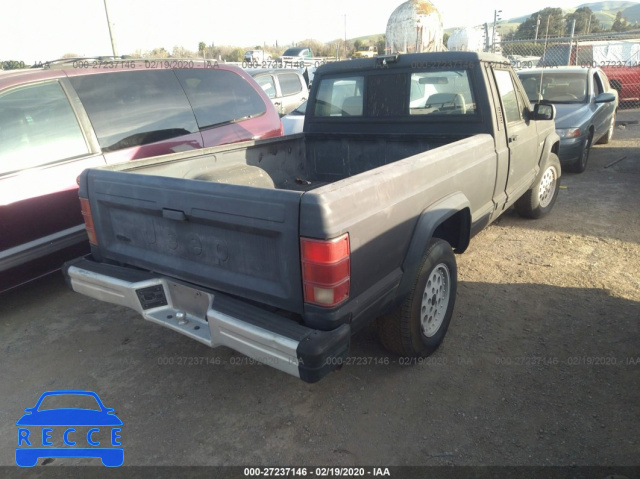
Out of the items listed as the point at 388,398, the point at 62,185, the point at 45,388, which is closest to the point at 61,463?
the point at 45,388

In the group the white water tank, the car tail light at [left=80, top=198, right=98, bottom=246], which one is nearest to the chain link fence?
the white water tank

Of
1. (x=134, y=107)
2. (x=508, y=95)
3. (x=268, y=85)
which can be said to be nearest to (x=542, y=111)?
(x=508, y=95)

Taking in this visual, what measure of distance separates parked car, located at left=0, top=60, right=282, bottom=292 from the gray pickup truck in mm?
1035

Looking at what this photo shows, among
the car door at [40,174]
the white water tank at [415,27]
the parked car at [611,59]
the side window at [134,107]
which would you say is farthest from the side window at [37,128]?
the parked car at [611,59]

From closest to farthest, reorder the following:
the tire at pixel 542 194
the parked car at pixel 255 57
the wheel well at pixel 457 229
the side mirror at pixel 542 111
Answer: the wheel well at pixel 457 229, the side mirror at pixel 542 111, the tire at pixel 542 194, the parked car at pixel 255 57

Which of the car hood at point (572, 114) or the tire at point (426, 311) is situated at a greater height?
the car hood at point (572, 114)

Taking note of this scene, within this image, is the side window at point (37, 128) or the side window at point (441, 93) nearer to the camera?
the side window at point (37, 128)

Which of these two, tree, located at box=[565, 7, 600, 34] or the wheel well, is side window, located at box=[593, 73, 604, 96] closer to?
the wheel well

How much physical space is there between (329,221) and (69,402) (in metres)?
2.08

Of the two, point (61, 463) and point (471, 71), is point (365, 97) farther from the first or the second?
point (61, 463)

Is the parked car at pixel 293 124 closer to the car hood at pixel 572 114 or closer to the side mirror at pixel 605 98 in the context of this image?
the car hood at pixel 572 114

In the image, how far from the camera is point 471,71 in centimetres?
366

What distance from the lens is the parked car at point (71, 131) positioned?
3.56 m

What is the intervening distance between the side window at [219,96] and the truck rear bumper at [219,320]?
8.00 ft
